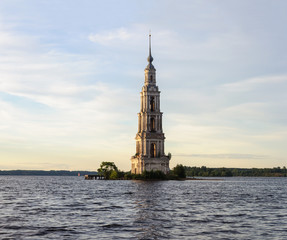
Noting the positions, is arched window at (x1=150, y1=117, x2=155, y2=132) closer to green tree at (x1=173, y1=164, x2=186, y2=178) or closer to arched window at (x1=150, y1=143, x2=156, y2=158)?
arched window at (x1=150, y1=143, x2=156, y2=158)

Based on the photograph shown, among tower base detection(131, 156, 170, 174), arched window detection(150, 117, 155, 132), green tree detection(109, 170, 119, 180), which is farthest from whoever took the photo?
green tree detection(109, 170, 119, 180)

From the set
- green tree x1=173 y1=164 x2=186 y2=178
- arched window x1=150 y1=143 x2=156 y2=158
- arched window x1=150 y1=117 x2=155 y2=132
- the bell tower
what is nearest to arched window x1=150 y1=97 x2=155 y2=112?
the bell tower

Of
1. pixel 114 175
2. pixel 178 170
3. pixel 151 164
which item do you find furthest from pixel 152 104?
pixel 114 175

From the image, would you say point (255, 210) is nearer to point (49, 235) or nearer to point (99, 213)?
point (99, 213)

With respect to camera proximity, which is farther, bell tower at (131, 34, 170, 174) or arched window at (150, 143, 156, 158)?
arched window at (150, 143, 156, 158)

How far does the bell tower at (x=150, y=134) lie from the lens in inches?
6398

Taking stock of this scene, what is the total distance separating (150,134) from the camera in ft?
543

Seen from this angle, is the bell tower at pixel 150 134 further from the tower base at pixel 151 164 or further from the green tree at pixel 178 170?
the green tree at pixel 178 170

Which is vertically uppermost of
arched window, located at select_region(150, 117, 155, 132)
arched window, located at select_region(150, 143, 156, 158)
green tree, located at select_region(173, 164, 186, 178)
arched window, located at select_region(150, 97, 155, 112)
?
arched window, located at select_region(150, 97, 155, 112)

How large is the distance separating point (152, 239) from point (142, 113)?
139m

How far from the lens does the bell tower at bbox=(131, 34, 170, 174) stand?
162500 millimetres

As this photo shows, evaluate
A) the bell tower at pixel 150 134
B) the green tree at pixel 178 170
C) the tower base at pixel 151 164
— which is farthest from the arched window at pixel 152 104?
the green tree at pixel 178 170

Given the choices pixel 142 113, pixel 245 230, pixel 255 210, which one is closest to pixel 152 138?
pixel 142 113

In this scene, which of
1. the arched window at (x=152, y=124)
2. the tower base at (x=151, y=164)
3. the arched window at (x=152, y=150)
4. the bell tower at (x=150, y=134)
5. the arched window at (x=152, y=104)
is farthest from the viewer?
the arched window at (x=152, y=104)
